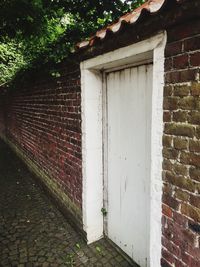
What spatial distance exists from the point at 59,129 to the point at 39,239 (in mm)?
1906

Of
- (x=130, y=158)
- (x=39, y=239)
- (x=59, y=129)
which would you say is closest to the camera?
(x=130, y=158)

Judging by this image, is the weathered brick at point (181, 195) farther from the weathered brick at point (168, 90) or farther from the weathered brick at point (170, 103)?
the weathered brick at point (168, 90)

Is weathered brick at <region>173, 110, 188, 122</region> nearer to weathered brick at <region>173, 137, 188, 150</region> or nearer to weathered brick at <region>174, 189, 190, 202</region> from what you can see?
weathered brick at <region>173, 137, 188, 150</region>

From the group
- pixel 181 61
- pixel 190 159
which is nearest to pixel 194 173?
pixel 190 159

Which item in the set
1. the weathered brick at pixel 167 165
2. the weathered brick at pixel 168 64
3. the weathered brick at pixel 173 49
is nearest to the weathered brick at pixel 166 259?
the weathered brick at pixel 167 165

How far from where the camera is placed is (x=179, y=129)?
2.30m

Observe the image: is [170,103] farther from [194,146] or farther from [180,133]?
[194,146]

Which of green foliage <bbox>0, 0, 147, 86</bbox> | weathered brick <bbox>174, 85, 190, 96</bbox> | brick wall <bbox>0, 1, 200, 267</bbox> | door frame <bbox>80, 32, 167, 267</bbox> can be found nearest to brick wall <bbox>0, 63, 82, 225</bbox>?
door frame <bbox>80, 32, 167, 267</bbox>

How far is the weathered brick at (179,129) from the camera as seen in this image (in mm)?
2191

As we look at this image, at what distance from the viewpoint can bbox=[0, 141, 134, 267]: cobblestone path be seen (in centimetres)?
382

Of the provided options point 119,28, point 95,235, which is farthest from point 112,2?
point 95,235

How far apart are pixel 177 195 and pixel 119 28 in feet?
5.26

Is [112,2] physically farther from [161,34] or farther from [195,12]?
[195,12]

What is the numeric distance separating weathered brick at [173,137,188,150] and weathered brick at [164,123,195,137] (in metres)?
0.04
